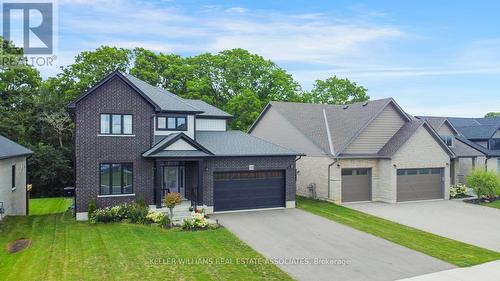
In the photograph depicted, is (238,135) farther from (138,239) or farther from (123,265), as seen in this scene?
(123,265)

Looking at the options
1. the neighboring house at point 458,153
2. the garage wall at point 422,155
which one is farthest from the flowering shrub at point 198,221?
the neighboring house at point 458,153

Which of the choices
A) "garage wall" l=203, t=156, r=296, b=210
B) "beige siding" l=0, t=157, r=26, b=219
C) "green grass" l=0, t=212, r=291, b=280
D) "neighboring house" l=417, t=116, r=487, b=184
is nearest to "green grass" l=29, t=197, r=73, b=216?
"beige siding" l=0, t=157, r=26, b=219

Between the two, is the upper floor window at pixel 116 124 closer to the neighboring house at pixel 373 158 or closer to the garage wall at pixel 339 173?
the neighboring house at pixel 373 158

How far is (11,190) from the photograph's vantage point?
2158 centimetres

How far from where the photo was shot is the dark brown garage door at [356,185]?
1011 inches

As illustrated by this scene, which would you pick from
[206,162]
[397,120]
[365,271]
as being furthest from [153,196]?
[397,120]

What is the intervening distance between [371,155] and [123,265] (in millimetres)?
18945

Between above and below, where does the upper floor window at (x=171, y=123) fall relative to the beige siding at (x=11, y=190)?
above

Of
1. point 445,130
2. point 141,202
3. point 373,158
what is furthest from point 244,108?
point 141,202

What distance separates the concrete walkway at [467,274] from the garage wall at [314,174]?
43.5 feet

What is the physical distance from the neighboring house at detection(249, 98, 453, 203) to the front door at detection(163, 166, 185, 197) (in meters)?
9.33

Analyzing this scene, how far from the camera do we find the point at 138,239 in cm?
1548

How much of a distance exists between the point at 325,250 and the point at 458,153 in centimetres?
2241

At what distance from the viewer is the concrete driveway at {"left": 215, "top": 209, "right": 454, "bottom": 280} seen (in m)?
12.1
